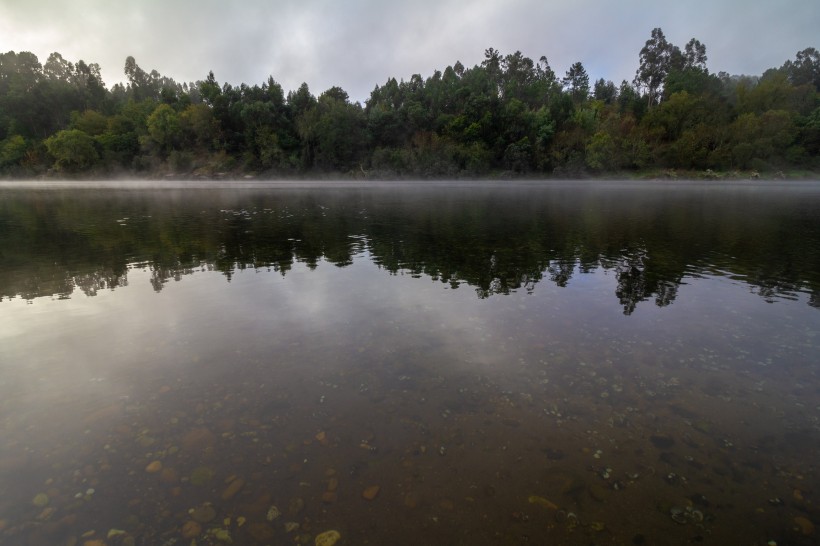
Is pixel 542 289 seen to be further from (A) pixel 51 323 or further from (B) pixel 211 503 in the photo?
(A) pixel 51 323

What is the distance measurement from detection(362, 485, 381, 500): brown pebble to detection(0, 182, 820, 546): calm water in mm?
28

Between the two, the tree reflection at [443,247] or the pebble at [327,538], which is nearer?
the pebble at [327,538]

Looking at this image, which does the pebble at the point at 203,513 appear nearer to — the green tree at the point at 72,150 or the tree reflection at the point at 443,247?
the tree reflection at the point at 443,247

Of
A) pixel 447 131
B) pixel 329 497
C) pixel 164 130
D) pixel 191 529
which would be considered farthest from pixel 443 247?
pixel 164 130

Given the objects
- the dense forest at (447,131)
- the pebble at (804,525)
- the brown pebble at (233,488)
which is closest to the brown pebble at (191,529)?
the brown pebble at (233,488)

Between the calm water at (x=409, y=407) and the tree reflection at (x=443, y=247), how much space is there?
392 mm

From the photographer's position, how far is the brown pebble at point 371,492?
5.61 meters

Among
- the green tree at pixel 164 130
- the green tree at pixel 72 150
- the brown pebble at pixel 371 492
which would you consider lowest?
the brown pebble at pixel 371 492

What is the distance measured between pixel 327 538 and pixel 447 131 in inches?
4819

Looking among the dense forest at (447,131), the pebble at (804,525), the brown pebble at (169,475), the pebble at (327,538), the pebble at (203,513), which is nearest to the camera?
the pebble at (327,538)

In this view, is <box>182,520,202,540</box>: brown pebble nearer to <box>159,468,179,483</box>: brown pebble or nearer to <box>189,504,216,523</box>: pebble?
<box>189,504,216,523</box>: pebble

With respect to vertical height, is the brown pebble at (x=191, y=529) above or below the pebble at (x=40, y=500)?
below

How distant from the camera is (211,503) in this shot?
18.0 ft

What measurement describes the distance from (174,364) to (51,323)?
5.55 meters
